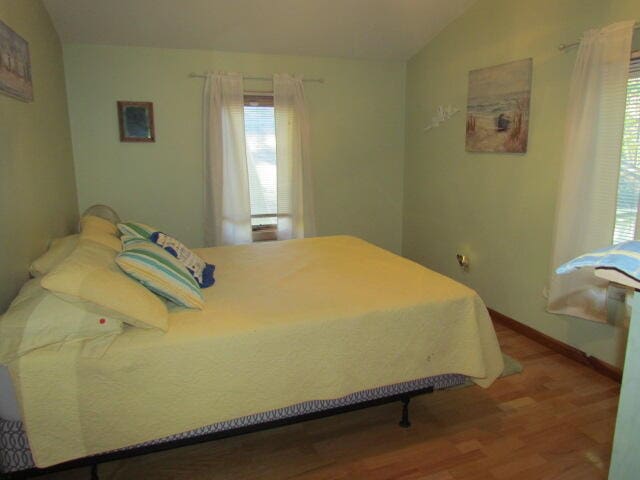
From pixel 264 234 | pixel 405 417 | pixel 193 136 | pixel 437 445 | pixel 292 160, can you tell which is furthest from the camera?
pixel 264 234

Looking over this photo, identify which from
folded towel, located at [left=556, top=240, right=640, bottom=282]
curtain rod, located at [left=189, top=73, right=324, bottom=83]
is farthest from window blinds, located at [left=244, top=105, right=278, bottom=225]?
folded towel, located at [left=556, top=240, right=640, bottom=282]

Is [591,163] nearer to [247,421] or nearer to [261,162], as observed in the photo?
[247,421]

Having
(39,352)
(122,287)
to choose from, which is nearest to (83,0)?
(122,287)

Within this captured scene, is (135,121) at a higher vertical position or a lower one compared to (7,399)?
higher

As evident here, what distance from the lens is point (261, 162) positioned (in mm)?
4203

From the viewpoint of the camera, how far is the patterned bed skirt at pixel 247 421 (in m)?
1.55

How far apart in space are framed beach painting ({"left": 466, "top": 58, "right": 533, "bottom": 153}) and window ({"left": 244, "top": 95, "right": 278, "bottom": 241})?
1801 mm

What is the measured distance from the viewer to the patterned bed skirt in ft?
5.07

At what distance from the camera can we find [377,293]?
216cm

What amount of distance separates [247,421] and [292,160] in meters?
2.81

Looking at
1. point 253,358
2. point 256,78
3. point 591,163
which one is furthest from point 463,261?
point 253,358

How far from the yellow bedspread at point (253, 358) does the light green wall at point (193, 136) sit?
6.47ft

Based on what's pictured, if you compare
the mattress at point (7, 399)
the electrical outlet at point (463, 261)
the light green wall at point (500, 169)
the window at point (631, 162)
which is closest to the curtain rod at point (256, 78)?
the light green wall at point (500, 169)

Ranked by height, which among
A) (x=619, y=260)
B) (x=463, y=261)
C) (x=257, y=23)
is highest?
(x=257, y=23)
